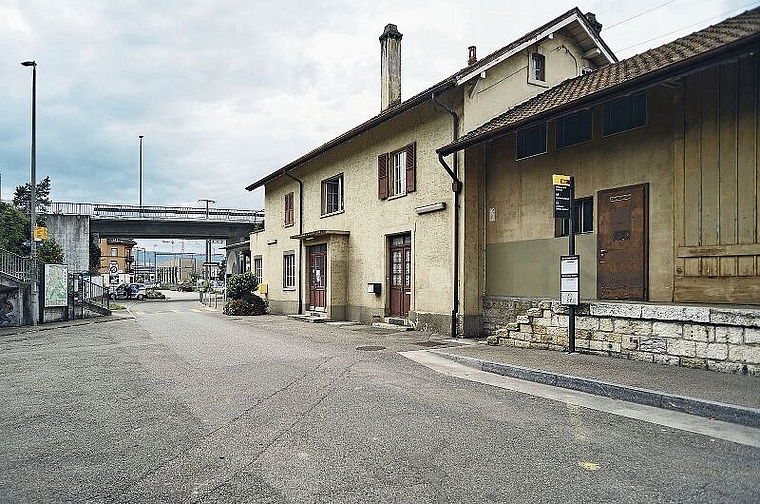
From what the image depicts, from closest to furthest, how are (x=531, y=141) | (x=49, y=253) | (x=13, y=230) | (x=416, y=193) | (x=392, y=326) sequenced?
(x=531, y=141), (x=416, y=193), (x=392, y=326), (x=13, y=230), (x=49, y=253)

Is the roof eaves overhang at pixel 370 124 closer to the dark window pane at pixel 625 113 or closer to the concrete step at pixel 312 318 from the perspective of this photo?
the dark window pane at pixel 625 113

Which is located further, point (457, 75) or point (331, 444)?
point (457, 75)

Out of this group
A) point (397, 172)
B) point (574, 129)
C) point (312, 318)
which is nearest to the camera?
point (574, 129)

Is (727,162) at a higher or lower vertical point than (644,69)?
lower

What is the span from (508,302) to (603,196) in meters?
3.50

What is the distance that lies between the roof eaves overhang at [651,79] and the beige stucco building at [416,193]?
2.66m

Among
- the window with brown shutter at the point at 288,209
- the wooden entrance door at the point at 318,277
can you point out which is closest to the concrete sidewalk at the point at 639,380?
the wooden entrance door at the point at 318,277

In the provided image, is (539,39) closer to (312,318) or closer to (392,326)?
(392,326)

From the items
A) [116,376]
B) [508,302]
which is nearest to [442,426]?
[116,376]

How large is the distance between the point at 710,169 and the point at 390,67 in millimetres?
14652

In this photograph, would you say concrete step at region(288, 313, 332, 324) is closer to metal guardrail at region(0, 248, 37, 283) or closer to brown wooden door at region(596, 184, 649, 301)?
metal guardrail at region(0, 248, 37, 283)

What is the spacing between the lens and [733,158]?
372 inches

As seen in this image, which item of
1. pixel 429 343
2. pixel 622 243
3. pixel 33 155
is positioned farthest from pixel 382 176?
pixel 33 155

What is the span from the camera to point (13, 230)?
32875mm
